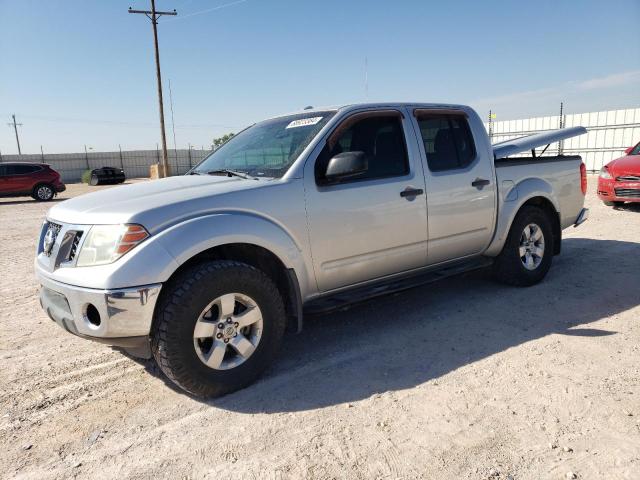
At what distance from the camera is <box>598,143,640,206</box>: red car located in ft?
29.3

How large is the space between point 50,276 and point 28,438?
0.93 meters

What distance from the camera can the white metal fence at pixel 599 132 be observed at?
17.6 m

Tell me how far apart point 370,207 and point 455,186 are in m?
1.00

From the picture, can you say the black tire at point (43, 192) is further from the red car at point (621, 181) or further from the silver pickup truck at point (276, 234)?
the red car at point (621, 181)

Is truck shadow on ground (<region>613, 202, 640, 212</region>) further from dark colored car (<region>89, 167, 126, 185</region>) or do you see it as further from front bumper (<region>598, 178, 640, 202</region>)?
dark colored car (<region>89, 167, 126, 185</region>)

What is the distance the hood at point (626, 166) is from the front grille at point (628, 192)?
318mm

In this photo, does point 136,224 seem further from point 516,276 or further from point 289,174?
point 516,276

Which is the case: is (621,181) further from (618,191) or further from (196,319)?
(196,319)

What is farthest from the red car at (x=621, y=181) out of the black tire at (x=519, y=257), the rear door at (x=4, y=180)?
the rear door at (x=4, y=180)

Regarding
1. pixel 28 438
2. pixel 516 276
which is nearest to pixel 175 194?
pixel 28 438

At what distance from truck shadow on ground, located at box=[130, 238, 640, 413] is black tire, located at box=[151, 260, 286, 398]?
0.15 metres

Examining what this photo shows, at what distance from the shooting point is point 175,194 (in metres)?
3.00

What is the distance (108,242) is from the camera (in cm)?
265

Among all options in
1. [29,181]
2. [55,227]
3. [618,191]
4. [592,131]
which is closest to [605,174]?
[618,191]
